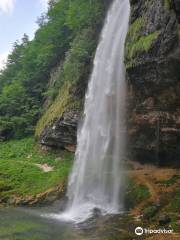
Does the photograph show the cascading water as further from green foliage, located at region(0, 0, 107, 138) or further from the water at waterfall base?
green foliage, located at region(0, 0, 107, 138)

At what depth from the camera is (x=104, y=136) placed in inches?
888

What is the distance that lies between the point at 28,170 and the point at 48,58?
55.2 ft

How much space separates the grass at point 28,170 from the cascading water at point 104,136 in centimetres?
178

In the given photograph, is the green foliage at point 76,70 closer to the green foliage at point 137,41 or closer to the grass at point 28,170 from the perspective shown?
the grass at point 28,170

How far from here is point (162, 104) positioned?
19141 mm

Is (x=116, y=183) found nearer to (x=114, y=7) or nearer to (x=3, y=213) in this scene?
(x=3, y=213)

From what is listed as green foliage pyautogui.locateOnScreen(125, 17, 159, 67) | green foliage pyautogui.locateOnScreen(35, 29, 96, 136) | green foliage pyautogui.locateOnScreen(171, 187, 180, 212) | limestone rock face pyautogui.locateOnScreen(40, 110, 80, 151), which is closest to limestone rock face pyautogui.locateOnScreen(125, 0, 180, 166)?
green foliage pyautogui.locateOnScreen(125, 17, 159, 67)

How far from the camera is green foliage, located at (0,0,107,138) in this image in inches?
1206

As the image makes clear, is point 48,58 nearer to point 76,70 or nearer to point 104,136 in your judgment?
point 76,70

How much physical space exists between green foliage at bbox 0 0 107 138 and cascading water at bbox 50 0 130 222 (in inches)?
194

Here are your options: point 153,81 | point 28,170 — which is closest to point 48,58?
point 28,170

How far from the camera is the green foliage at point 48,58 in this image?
3062 cm

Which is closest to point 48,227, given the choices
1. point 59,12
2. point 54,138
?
point 54,138

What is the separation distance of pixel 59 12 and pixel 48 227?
102 feet
